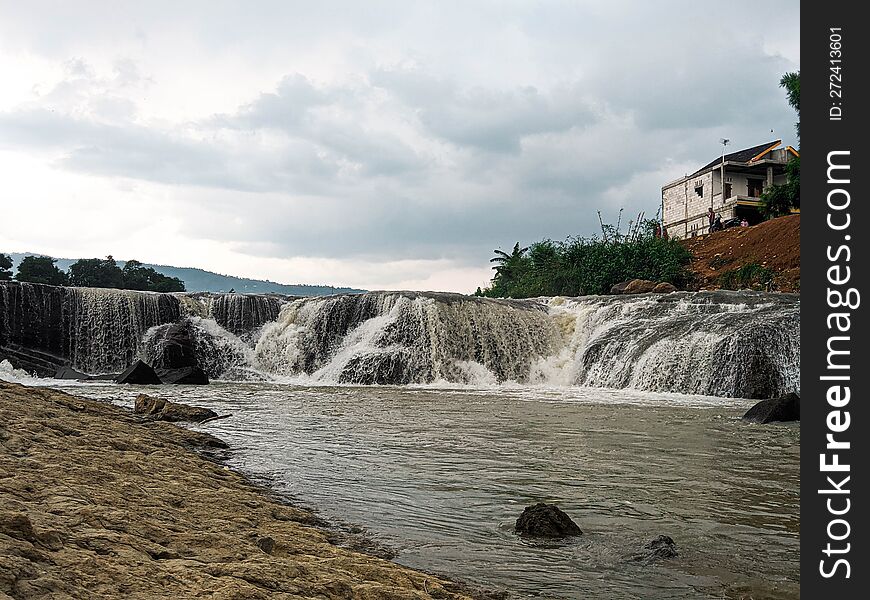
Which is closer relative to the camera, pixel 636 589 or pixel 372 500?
pixel 636 589

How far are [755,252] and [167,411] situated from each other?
3277 cm

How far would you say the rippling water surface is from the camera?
409 centimetres

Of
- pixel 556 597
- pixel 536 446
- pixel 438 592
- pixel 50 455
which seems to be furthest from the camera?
pixel 536 446

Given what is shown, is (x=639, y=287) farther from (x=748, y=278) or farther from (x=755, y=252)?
(x=755, y=252)

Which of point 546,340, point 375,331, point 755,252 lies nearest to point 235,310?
point 375,331

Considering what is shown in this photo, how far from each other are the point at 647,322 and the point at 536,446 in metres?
13.2

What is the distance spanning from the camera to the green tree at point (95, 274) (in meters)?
41.6

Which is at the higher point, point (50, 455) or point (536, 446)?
point (50, 455)

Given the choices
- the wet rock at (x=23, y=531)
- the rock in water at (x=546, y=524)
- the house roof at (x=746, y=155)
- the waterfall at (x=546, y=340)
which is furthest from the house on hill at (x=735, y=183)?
the wet rock at (x=23, y=531)

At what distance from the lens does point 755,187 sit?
164 feet

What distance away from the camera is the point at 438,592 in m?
3.39

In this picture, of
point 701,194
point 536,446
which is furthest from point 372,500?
point 701,194

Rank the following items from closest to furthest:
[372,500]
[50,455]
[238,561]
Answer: [238,561] → [50,455] → [372,500]

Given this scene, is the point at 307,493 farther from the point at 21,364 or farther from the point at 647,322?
the point at 21,364
